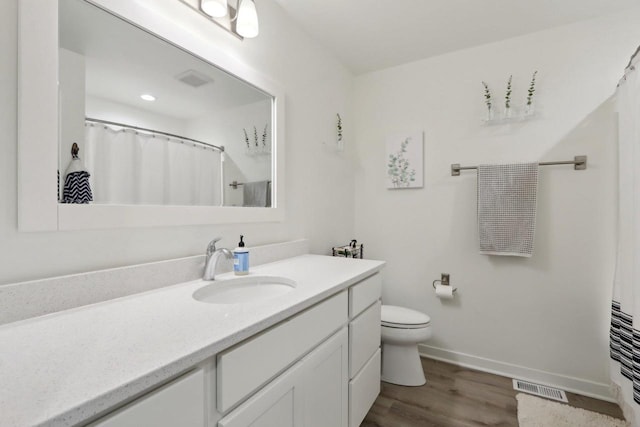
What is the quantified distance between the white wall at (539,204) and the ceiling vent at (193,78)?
161 cm

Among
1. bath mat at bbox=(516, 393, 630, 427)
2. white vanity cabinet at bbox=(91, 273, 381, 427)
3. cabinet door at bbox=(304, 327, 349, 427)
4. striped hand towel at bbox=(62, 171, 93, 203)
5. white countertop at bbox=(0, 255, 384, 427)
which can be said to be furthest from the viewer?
bath mat at bbox=(516, 393, 630, 427)

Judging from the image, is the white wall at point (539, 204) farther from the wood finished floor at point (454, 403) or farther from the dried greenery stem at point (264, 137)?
the dried greenery stem at point (264, 137)

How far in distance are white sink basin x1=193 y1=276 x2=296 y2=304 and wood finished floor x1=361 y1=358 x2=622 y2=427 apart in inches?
37.5

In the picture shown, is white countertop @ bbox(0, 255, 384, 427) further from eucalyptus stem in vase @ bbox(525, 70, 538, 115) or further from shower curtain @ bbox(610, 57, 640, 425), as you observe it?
eucalyptus stem in vase @ bbox(525, 70, 538, 115)

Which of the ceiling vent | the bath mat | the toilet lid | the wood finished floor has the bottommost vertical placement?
the wood finished floor

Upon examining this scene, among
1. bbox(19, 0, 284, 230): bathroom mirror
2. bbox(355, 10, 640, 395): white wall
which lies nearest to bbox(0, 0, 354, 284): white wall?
bbox(19, 0, 284, 230): bathroom mirror

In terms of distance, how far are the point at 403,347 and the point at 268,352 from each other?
142cm

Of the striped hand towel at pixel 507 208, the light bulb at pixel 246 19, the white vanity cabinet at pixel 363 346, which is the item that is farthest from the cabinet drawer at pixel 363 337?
the light bulb at pixel 246 19

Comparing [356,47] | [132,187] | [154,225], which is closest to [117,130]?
[132,187]

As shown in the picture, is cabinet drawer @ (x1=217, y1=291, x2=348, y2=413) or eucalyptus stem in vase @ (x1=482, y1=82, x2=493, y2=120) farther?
eucalyptus stem in vase @ (x1=482, y1=82, x2=493, y2=120)

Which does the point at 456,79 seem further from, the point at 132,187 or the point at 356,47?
the point at 132,187

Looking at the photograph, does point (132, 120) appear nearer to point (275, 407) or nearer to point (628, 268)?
point (275, 407)

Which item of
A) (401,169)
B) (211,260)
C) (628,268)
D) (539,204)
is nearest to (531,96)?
(539,204)

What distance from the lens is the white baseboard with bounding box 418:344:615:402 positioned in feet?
5.98
